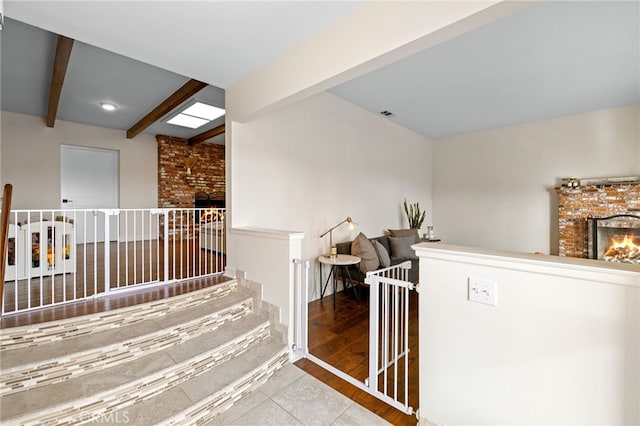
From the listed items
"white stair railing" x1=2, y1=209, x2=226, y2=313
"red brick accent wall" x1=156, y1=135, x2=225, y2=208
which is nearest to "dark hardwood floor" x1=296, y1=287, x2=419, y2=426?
"white stair railing" x1=2, y1=209, x2=226, y2=313

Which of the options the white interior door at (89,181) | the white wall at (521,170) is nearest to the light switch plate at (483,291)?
the white wall at (521,170)

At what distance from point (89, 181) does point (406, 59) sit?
6587mm

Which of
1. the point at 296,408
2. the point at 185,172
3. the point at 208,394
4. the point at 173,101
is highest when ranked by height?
the point at 173,101

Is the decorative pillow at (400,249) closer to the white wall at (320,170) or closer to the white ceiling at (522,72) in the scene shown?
the white wall at (320,170)

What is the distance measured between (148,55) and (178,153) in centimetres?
467

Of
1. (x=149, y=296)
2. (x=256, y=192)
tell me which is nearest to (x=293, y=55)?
(x=256, y=192)

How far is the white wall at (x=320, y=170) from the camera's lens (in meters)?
3.29

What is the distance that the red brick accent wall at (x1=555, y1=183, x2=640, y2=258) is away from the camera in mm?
4250

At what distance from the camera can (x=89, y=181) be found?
226 inches

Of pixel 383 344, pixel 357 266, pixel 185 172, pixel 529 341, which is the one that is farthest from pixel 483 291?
pixel 185 172

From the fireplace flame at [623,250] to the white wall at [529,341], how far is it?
4387mm

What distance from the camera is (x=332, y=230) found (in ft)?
13.6

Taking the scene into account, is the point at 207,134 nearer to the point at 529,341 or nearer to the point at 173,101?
the point at 173,101

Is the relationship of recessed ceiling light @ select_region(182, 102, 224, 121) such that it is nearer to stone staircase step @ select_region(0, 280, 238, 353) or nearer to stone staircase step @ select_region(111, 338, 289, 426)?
A: stone staircase step @ select_region(0, 280, 238, 353)
